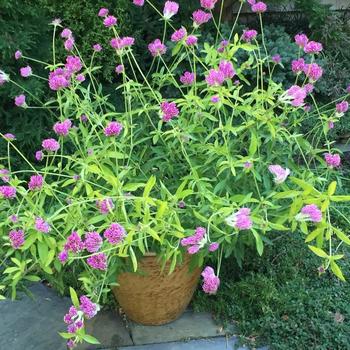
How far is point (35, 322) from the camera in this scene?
256cm

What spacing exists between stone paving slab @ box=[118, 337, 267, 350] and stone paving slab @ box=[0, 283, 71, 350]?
1.25ft

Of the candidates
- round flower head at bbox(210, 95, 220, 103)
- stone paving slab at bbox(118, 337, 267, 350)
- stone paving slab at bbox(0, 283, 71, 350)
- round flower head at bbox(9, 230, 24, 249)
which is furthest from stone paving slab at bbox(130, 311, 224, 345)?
round flower head at bbox(210, 95, 220, 103)

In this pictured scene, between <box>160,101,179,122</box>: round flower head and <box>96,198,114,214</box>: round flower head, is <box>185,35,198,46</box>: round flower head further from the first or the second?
<box>96,198,114,214</box>: round flower head

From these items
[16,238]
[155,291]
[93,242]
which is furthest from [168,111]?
[155,291]

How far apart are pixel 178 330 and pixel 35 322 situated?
0.72m

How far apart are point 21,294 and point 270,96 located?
1.72 m

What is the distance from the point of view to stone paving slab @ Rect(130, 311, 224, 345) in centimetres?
242

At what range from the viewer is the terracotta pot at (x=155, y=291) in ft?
7.14

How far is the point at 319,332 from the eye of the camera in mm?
2322

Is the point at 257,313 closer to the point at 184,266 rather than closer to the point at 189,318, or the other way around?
the point at 189,318

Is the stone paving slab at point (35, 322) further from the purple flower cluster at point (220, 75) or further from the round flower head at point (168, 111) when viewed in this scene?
the purple flower cluster at point (220, 75)

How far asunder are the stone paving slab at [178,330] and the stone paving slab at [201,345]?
0.03m

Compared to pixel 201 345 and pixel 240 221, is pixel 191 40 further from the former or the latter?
pixel 201 345

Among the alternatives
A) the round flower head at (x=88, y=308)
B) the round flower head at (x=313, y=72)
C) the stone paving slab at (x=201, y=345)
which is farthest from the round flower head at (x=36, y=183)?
the round flower head at (x=313, y=72)
